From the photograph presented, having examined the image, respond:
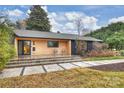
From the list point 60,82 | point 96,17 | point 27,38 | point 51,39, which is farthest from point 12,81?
point 96,17

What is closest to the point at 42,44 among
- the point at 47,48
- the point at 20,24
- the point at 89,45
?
the point at 47,48

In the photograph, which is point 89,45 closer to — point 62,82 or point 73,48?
point 73,48

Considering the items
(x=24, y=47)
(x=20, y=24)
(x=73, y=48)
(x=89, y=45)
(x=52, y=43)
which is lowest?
(x=73, y=48)

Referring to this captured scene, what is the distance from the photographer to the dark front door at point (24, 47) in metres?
15.7

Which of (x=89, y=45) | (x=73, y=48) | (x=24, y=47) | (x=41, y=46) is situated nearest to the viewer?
(x=24, y=47)

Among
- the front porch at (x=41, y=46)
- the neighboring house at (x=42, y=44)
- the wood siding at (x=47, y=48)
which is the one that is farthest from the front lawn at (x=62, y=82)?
the wood siding at (x=47, y=48)

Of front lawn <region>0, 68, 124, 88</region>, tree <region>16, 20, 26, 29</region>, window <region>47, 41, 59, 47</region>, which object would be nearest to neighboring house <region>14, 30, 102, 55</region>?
window <region>47, 41, 59, 47</region>

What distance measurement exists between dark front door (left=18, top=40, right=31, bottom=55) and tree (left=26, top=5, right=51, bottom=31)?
52.0ft

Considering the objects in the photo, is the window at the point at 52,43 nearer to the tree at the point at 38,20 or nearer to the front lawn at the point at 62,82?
the front lawn at the point at 62,82

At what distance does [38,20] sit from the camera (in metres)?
31.9

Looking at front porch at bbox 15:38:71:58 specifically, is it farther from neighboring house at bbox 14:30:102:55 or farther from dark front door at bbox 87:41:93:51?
dark front door at bbox 87:41:93:51

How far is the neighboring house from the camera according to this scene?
1544cm

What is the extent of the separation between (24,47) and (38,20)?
658 inches
